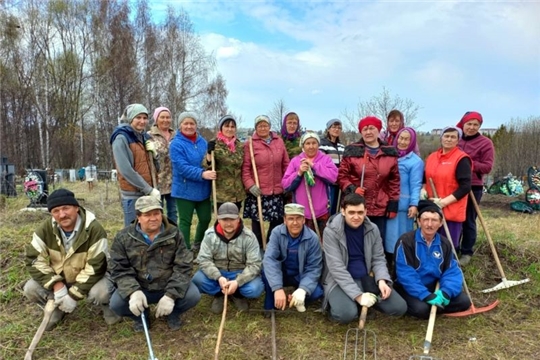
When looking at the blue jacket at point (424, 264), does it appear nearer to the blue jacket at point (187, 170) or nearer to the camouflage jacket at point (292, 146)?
the camouflage jacket at point (292, 146)

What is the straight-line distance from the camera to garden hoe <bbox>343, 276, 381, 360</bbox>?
3.26 metres

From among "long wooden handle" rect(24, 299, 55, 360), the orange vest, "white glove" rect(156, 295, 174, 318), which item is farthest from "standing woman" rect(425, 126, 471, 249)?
"long wooden handle" rect(24, 299, 55, 360)

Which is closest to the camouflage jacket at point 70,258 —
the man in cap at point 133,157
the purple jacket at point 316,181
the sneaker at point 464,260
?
the man in cap at point 133,157

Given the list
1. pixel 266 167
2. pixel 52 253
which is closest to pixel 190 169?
pixel 266 167

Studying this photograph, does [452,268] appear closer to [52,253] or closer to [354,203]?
[354,203]

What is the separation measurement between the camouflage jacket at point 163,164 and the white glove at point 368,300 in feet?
8.88

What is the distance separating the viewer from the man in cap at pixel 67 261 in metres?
3.45

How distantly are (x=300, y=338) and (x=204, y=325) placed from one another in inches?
38.6

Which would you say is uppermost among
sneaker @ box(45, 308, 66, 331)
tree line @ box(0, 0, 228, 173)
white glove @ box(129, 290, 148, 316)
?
tree line @ box(0, 0, 228, 173)

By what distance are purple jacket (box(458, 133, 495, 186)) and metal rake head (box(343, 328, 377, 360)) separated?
8.28 ft

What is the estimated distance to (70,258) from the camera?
353 centimetres

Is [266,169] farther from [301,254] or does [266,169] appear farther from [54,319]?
→ [54,319]

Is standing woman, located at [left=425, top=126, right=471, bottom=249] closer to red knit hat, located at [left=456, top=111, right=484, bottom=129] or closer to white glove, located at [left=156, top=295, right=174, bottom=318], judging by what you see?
red knit hat, located at [left=456, top=111, right=484, bottom=129]

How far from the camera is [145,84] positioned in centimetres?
2098
